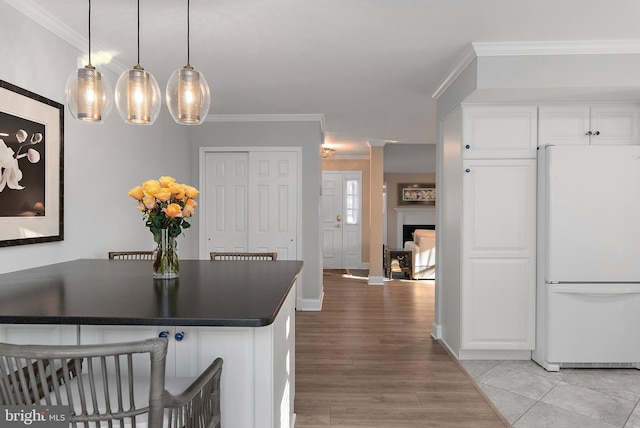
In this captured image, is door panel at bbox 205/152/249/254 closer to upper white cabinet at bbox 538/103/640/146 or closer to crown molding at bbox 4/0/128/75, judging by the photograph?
crown molding at bbox 4/0/128/75

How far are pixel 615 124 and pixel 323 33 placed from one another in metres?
2.53

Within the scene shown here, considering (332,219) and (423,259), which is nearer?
(423,259)

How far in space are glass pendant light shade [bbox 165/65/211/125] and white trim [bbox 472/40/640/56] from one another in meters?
2.11

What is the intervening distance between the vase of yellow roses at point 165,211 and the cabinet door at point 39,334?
1.76 ft

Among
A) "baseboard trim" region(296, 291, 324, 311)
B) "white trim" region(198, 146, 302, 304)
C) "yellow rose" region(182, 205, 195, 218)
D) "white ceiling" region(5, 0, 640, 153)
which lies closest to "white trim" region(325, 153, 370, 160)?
"white trim" region(198, 146, 302, 304)

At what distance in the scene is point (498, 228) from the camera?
340 cm

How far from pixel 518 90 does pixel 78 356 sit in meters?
3.19

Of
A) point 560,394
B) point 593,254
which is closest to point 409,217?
point 593,254

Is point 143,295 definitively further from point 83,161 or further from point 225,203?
point 225,203

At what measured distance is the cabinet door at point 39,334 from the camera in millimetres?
1513

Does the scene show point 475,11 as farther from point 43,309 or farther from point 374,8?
point 43,309

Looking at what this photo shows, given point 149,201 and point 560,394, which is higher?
point 149,201

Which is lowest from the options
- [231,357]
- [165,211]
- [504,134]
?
[231,357]

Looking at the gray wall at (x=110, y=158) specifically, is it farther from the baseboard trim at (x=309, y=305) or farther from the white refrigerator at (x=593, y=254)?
the white refrigerator at (x=593, y=254)
